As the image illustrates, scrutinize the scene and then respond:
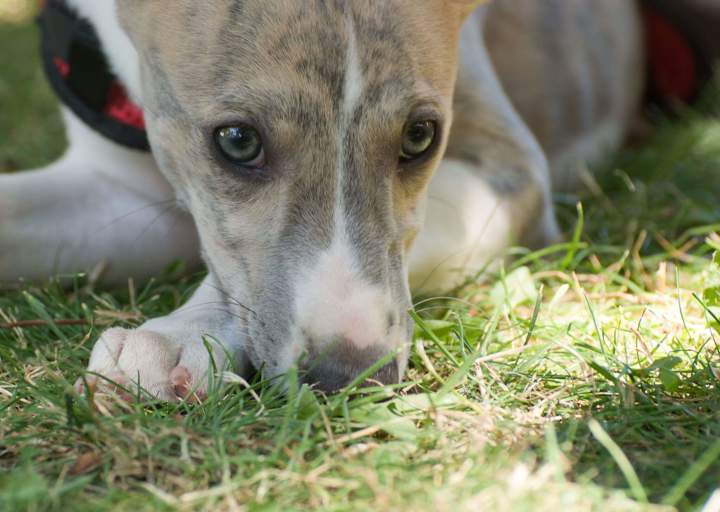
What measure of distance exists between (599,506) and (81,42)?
2.09 meters

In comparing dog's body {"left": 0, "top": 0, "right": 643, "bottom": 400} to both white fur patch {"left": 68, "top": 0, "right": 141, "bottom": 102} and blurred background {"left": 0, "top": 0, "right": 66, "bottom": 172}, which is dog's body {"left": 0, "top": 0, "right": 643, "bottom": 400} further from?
blurred background {"left": 0, "top": 0, "right": 66, "bottom": 172}

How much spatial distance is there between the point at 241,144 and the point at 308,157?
→ 0.18 meters

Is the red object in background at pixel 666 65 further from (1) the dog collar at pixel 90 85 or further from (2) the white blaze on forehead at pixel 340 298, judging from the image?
(2) the white blaze on forehead at pixel 340 298

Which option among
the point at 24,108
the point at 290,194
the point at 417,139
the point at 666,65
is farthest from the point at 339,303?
the point at 666,65

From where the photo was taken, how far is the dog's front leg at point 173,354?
6.37 ft

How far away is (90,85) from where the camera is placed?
280 centimetres

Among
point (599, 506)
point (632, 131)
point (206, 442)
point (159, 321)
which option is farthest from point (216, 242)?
point (632, 131)

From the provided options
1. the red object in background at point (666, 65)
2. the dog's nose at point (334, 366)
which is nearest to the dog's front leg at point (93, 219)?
the dog's nose at point (334, 366)

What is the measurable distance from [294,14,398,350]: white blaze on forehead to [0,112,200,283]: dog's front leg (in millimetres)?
957

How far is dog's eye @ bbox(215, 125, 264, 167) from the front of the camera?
2.07 metres

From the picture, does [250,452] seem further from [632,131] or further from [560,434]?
[632,131]

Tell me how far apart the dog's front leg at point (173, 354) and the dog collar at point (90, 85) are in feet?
2.56

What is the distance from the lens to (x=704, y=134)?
4.26 m

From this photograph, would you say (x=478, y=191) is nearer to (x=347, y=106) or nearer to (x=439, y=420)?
(x=347, y=106)
